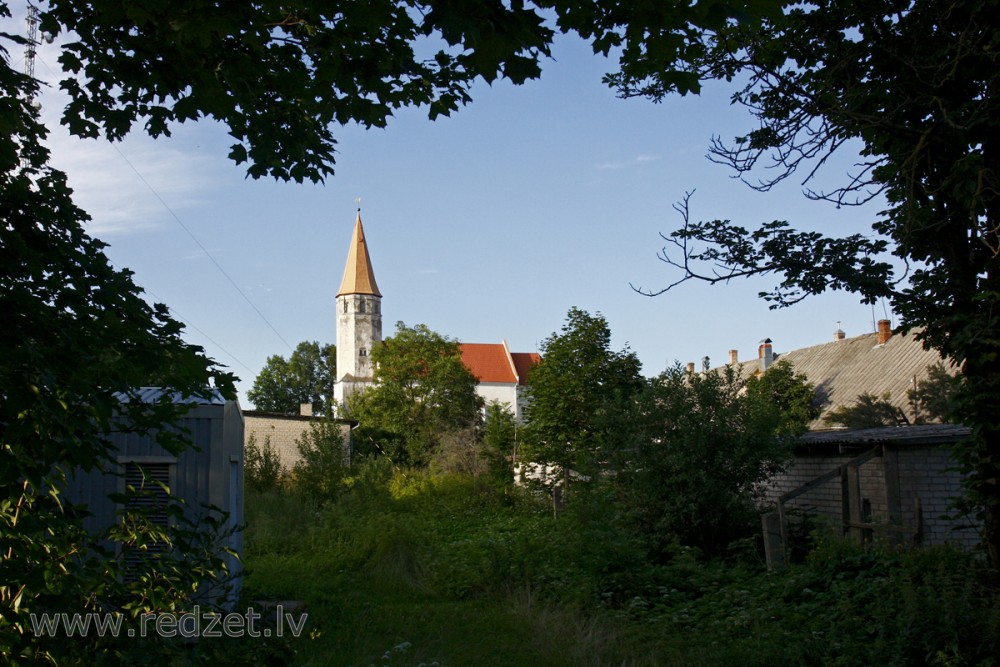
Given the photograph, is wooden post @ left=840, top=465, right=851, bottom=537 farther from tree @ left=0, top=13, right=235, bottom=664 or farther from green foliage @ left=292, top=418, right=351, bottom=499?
green foliage @ left=292, top=418, right=351, bottom=499

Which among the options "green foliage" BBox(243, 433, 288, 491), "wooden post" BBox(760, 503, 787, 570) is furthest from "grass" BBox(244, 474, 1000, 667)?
"green foliage" BBox(243, 433, 288, 491)

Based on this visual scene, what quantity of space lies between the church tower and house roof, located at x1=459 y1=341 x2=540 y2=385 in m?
9.32

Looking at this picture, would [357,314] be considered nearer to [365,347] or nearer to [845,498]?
[365,347]

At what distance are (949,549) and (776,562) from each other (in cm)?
258

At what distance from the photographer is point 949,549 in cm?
923

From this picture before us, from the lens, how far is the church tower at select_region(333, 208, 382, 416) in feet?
267

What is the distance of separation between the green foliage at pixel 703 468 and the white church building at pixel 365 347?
207ft

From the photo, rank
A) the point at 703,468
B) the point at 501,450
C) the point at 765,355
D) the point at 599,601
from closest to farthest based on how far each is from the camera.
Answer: the point at 599,601
the point at 703,468
the point at 501,450
the point at 765,355

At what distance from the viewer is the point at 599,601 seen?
33.8 feet

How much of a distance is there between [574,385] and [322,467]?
23.9ft

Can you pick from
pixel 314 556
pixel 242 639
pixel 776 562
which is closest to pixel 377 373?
pixel 314 556

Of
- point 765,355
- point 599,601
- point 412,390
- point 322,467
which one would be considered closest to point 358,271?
point 412,390

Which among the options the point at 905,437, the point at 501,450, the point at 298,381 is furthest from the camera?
the point at 298,381

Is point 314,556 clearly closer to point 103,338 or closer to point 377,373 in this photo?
point 103,338
